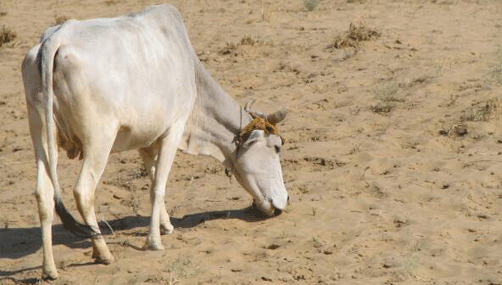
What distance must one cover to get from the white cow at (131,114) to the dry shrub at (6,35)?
7226 mm

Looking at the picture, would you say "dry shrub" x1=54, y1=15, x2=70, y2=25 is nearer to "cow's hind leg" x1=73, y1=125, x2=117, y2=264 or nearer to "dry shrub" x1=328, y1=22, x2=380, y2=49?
"dry shrub" x1=328, y1=22, x2=380, y2=49

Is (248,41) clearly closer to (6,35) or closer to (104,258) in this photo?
(6,35)

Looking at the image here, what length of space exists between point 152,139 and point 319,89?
4.47 metres

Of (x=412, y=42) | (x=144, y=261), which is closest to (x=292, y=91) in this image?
(x=412, y=42)

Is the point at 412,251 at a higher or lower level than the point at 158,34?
lower

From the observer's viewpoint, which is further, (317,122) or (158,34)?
(317,122)

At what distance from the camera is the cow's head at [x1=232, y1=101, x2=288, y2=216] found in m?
8.80

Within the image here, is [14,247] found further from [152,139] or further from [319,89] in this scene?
[319,89]

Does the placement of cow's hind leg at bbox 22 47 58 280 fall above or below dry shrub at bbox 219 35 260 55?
above

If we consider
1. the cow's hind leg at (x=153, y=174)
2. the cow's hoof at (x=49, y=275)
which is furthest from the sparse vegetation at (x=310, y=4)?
the cow's hoof at (x=49, y=275)

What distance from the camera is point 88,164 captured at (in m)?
7.20

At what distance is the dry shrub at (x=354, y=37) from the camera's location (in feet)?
43.5

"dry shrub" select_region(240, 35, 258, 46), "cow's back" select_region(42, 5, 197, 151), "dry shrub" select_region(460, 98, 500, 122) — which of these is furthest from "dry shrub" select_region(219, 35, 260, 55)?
"cow's back" select_region(42, 5, 197, 151)

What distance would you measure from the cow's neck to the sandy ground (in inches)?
24.6
